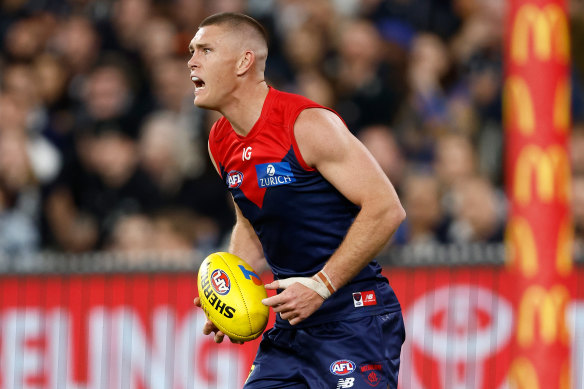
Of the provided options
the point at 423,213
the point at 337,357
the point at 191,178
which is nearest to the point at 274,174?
the point at 337,357

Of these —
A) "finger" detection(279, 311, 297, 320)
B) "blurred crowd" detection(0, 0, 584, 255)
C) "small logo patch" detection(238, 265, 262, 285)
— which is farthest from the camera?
"blurred crowd" detection(0, 0, 584, 255)

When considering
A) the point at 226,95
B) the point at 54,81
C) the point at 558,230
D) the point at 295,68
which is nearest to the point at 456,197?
the point at 295,68

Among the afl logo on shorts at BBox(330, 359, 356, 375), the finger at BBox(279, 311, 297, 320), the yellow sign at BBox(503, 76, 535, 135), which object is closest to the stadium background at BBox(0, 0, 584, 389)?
the yellow sign at BBox(503, 76, 535, 135)

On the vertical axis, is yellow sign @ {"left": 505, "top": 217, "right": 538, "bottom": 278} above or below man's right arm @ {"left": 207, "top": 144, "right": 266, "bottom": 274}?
below

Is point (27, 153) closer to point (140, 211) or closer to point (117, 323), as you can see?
point (140, 211)

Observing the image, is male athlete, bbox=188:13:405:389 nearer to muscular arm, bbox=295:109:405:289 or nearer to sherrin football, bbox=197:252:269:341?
muscular arm, bbox=295:109:405:289

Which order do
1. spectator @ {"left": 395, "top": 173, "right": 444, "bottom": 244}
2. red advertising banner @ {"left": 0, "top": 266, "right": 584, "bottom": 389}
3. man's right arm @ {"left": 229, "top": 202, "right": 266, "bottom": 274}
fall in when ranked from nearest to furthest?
man's right arm @ {"left": 229, "top": 202, "right": 266, "bottom": 274} → red advertising banner @ {"left": 0, "top": 266, "right": 584, "bottom": 389} → spectator @ {"left": 395, "top": 173, "right": 444, "bottom": 244}

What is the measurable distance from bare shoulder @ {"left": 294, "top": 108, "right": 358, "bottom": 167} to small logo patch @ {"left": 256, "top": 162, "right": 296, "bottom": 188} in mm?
109

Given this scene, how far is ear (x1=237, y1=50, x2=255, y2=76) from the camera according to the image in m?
4.82

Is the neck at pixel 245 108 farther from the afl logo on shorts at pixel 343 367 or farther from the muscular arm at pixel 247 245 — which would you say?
the afl logo on shorts at pixel 343 367

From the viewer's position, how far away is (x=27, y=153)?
30.5ft

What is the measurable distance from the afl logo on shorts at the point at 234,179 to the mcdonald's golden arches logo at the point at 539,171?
54.0 inches

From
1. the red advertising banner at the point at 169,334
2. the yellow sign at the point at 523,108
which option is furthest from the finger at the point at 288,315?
the red advertising banner at the point at 169,334

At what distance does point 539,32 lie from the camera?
5105 millimetres
